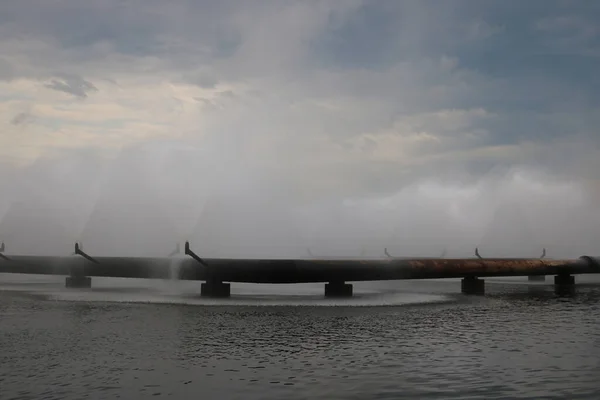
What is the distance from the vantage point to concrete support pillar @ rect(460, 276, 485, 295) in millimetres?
39000

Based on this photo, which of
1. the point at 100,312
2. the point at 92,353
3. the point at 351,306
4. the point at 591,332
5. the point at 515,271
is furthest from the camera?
the point at 515,271

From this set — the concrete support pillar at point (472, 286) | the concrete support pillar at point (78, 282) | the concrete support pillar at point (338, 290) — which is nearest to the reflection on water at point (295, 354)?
the concrete support pillar at point (338, 290)

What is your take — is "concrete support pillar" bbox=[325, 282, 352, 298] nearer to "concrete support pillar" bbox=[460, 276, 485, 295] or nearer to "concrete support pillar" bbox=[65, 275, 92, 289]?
"concrete support pillar" bbox=[460, 276, 485, 295]

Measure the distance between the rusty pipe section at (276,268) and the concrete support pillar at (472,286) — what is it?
1.62 ft

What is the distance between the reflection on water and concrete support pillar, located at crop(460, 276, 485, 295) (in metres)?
15.4

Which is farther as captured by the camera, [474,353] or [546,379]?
[474,353]

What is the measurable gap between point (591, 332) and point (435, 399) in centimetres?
1016

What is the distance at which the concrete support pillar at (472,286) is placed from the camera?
39.0 meters

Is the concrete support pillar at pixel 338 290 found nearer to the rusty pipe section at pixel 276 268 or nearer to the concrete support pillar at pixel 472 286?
the rusty pipe section at pixel 276 268

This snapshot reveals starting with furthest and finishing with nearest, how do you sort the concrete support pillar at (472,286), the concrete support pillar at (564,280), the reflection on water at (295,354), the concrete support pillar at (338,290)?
the concrete support pillar at (564,280) < the concrete support pillar at (472,286) < the concrete support pillar at (338,290) < the reflection on water at (295,354)

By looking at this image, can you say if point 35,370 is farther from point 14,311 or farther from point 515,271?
point 515,271

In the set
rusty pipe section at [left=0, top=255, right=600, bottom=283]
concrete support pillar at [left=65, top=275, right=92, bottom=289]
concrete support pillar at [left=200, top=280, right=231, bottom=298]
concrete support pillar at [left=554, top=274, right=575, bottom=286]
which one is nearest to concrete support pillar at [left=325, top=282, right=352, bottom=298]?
rusty pipe section at [left=0, top=255, right=600, bottom=283]

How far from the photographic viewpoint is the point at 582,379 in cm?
1151

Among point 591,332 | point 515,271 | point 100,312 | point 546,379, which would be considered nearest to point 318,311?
point 100,312
